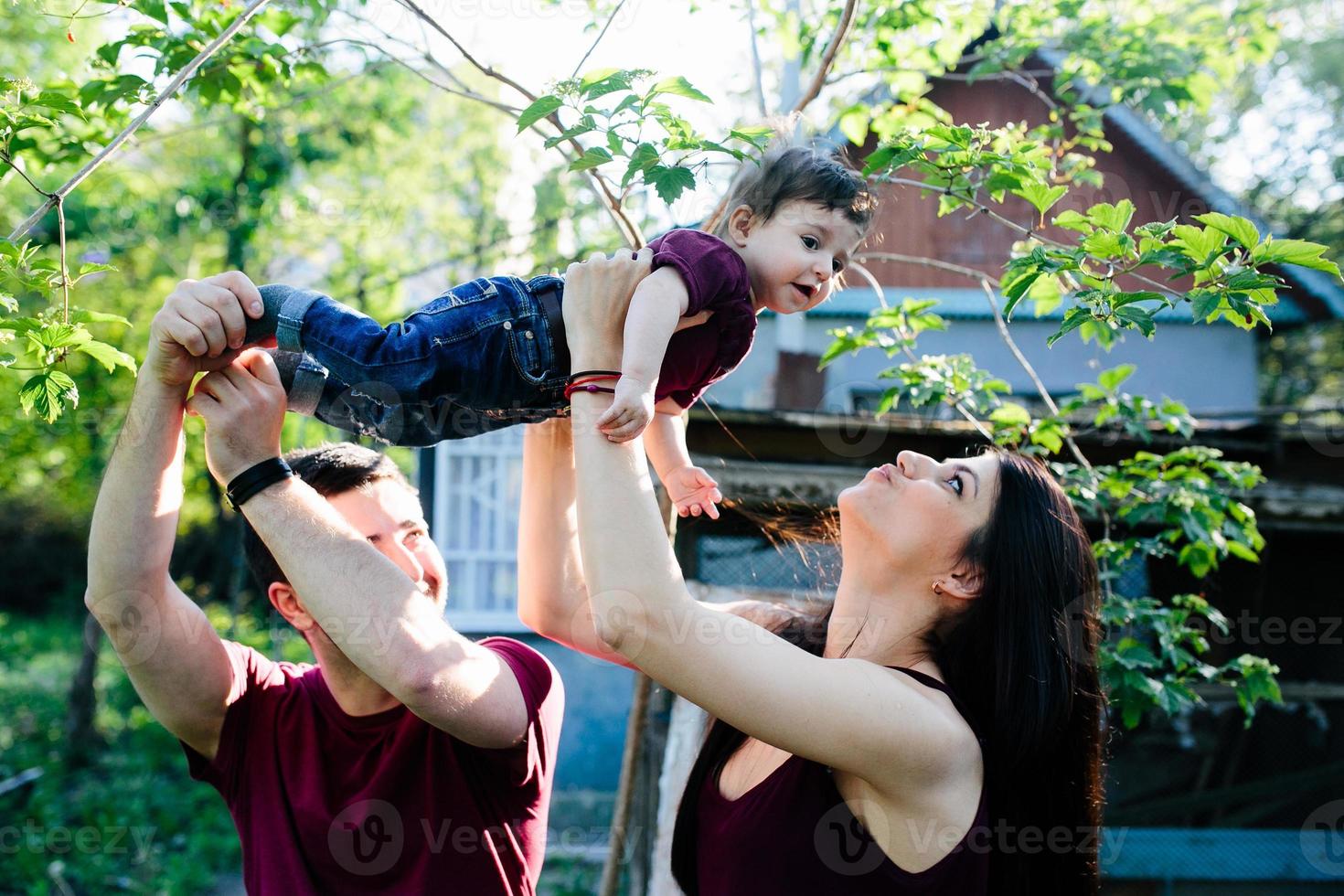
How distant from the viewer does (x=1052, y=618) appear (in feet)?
5.72

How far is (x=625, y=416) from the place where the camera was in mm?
1487

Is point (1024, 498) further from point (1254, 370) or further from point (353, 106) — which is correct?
point (1254, 370)

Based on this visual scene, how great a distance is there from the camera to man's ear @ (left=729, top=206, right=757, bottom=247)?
2.07m

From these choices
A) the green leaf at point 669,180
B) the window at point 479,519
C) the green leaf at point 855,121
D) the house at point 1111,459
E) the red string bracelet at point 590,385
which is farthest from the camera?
the window at point 479,519

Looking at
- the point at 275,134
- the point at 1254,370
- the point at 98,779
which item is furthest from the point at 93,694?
the point at 1254,370

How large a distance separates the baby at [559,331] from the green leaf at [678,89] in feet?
0.83

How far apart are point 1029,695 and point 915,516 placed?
339 millimetres

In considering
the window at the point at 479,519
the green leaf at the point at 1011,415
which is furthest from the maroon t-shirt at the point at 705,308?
the window at the point at 479,519

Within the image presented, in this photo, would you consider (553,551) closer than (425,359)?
No

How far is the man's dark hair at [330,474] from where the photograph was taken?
Answer: 1.96m

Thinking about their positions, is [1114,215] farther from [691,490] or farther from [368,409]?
[368,409]

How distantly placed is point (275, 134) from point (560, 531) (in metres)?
6.75

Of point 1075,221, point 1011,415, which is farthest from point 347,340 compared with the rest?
point 1011,415

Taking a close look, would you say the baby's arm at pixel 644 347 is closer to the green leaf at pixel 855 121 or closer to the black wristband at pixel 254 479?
the black wristband at pixel 254 479
